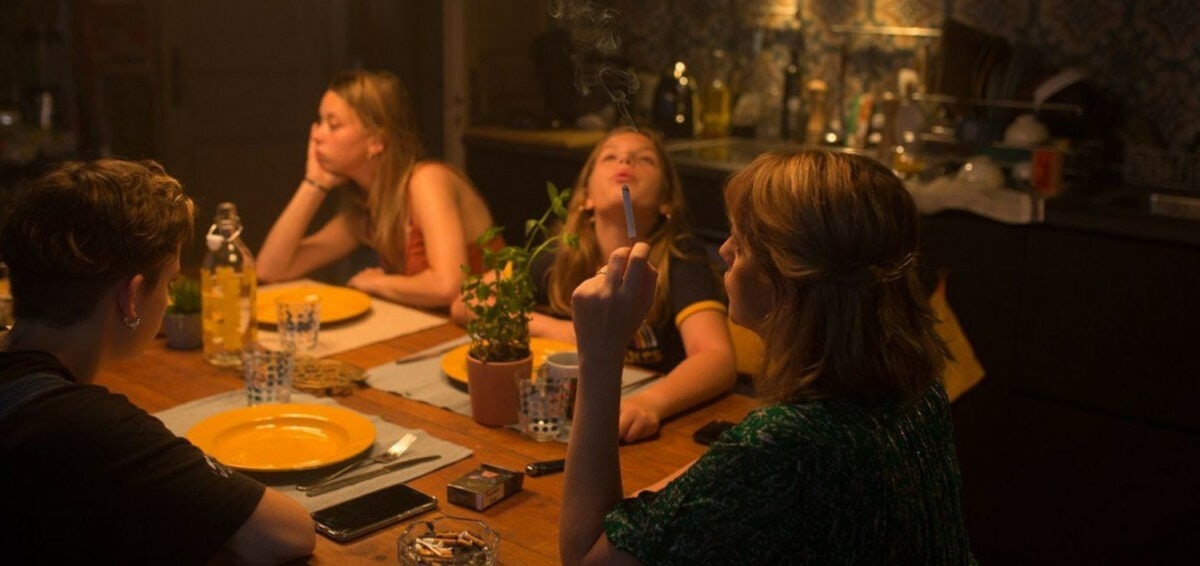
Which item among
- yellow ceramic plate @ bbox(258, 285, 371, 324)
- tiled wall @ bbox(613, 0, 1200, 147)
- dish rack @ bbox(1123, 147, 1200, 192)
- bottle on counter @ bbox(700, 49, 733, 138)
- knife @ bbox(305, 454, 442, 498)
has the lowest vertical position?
knife @ bbox(305, 454, 442, 498)

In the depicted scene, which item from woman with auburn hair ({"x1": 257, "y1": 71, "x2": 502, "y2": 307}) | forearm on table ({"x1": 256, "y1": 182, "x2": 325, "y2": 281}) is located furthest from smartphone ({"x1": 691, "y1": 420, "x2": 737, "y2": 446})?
forearm on table ({"x1": 256, "y1": 182, "x2": 325, "y2": 281})

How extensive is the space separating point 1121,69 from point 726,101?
1.37 meters

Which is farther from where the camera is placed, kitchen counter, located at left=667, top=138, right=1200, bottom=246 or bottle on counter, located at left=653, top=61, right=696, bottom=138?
bottle on counter, located at left=653, top=61, right=696, bottom=138

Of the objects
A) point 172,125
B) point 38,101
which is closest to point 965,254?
point 172,125

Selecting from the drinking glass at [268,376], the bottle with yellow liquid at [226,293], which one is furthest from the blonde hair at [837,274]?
the bottle with yellow liquid at [226,293]

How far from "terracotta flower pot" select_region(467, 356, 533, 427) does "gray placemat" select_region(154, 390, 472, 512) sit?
10 centimetres

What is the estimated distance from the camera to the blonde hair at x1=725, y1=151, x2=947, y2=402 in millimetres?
1252

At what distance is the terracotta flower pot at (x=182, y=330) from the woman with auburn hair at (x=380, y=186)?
27.5 inches

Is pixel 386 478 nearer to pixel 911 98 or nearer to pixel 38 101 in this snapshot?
pixel 911 98

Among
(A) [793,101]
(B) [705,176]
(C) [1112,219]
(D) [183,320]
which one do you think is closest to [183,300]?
(D) [183,320]

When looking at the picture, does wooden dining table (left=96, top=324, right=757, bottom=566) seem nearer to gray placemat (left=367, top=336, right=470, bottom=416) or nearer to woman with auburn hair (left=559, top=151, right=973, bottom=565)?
gray placemat (left=367, top=336, right=470, bottom=416)

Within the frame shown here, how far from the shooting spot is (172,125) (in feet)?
17.2

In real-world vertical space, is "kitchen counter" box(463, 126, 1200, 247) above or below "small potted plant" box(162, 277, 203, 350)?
above

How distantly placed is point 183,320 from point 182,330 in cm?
2
